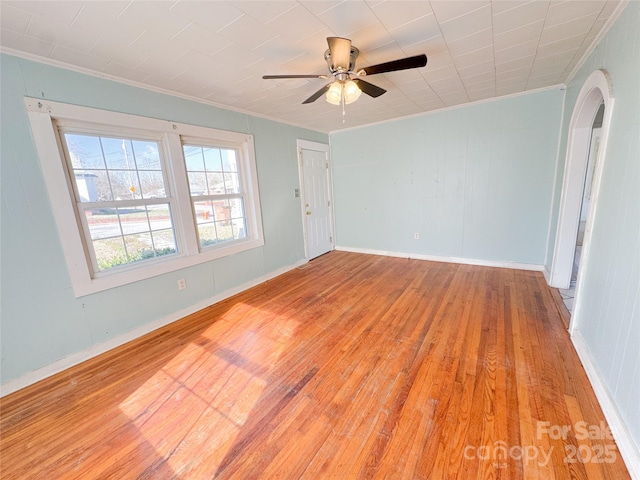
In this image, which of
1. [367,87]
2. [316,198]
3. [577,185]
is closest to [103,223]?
[367,87]

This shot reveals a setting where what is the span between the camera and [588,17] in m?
1.73

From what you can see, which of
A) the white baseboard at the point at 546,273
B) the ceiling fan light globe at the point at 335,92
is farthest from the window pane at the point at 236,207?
the white baseboard at the point at 546,273

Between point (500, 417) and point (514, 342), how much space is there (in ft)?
2.87

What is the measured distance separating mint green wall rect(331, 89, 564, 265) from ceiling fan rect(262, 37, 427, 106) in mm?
2329

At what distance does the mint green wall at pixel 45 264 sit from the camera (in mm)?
1790

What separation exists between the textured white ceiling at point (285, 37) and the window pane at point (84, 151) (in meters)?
0.55

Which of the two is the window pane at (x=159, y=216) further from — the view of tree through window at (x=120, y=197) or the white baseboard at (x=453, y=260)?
the white baseboard at (x=453, y=260)

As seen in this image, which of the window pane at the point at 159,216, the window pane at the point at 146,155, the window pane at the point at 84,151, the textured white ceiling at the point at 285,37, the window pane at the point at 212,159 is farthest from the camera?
the window pane at the point at 212,159

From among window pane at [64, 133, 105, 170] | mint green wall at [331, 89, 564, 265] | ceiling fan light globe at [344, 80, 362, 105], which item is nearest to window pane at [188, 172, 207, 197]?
window pane at [64, 133, 105, 170]

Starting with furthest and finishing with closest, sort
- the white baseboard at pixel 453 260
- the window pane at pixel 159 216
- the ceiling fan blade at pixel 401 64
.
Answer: the white baseboard at pixel 453 260, the window pane at pixel 159 216, the ceiling fan blade at pixel 401 64

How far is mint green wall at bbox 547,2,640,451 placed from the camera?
50.3 inches

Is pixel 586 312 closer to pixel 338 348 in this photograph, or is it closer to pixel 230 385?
pixel 338 348

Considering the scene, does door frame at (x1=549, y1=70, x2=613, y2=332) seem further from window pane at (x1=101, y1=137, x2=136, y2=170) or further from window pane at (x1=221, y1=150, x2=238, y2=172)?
window pane at (x1=101, y1=137, x2=136, y2=170)

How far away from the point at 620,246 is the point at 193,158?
3715 mm
